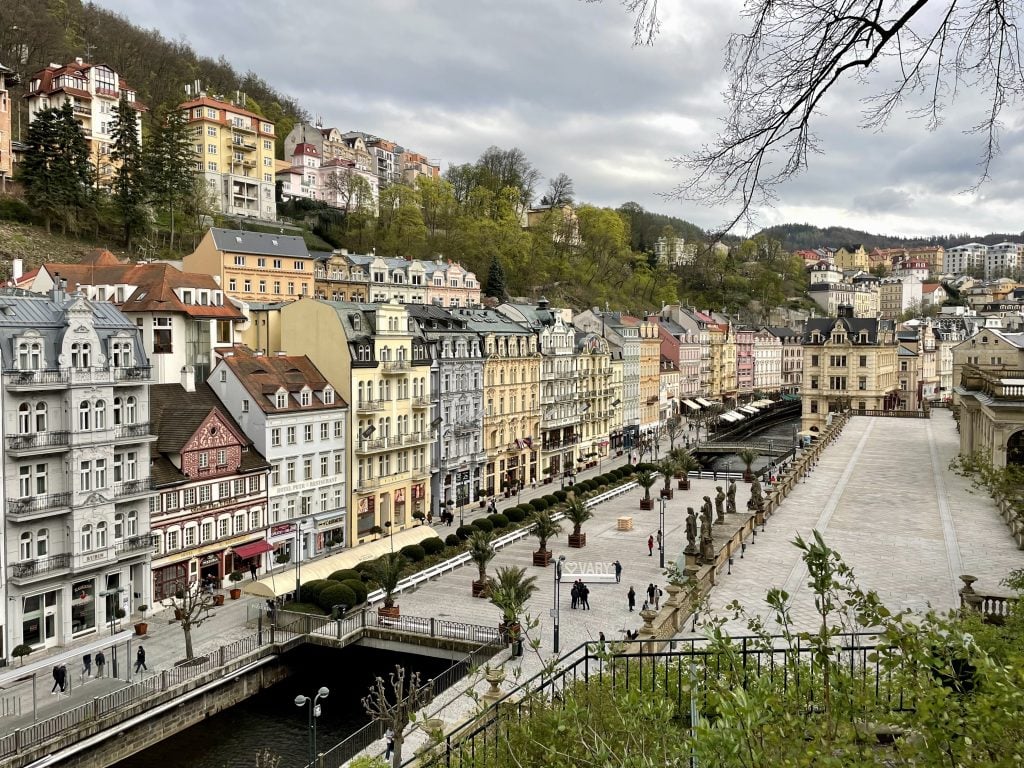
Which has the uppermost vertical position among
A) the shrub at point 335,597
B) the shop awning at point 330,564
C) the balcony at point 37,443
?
the balcony at point 37,443

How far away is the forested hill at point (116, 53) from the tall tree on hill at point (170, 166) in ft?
27.8

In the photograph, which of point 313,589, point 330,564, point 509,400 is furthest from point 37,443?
point 509,400

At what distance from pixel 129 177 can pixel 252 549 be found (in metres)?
50.1

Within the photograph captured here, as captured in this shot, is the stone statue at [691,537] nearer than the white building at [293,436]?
Yes

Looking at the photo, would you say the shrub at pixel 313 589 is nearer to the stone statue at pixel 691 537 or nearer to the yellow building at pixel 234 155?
the stone statue at pixel 691 537

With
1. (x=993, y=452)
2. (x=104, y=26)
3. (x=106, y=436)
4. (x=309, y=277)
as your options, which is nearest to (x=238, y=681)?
(x=106, y=436)

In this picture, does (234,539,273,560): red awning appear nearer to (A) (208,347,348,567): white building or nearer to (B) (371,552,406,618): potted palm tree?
(A) (208,347,348,567): white building

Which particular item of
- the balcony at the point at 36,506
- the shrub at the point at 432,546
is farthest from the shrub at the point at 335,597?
the balcony at the point at 36,506

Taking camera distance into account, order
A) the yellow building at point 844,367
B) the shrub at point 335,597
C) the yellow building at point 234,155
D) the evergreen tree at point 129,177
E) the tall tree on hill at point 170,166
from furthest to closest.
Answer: the yellow building at point 234,155
the yellow building at point 844,367
the tall tree on hill at point 170,166
the evergreen tree at point 129,177
the shrub at point 335,597

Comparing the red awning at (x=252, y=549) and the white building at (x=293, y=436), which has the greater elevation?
the white building at (x=293, y=436)

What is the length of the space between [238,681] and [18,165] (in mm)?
64082

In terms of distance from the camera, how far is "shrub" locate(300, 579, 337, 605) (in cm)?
3464

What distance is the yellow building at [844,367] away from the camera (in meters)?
92.2

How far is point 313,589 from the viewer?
35000mm
